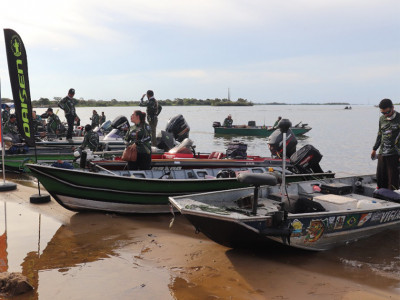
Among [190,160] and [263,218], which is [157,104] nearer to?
[190,160]

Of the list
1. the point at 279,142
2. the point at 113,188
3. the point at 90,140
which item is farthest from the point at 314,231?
the point at 90,140

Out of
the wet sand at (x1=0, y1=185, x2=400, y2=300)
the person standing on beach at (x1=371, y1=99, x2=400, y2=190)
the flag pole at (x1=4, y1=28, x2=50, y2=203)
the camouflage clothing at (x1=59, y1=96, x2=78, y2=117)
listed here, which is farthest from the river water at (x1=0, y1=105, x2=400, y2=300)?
the camouflage clothing at (x1=59, y1=96, x2=78, y2=117)

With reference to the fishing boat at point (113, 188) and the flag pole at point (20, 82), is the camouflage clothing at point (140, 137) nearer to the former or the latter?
the fishing boat at point (113, 188)

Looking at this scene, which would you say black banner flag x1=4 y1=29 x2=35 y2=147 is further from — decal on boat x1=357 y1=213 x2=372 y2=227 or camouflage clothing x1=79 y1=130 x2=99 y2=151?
decal on boat x1=357 y1=213 x2=372 y2=227

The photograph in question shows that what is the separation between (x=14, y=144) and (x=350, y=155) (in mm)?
19302

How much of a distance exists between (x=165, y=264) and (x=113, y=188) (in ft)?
9.21

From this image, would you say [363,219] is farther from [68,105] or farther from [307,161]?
[68,105]

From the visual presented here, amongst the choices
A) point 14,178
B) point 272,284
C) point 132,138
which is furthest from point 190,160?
point 14,178

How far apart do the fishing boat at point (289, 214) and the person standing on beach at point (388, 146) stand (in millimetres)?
343

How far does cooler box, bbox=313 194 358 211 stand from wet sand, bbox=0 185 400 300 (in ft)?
2.21

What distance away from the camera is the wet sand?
474cm

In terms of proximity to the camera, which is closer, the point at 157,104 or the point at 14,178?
the point at 14,178

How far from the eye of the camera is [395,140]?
7.39 metres

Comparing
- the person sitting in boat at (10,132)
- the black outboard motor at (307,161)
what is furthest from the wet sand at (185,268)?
the person sitting in boat at (10,132)
